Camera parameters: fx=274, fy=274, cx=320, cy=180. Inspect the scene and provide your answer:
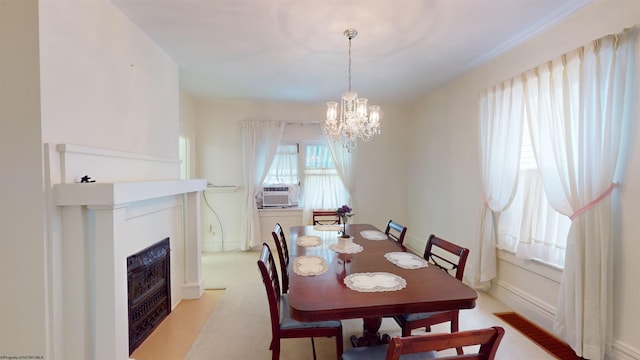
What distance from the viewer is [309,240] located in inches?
98.3

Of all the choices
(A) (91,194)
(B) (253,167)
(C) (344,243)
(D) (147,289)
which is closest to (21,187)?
(A) (91,194)

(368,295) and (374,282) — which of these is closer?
(368,295)

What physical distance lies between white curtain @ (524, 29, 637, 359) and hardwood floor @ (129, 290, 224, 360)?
2.85 metres

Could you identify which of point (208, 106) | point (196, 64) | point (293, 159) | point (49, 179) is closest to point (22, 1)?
point (49, 179)

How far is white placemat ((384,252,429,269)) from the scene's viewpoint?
6.02ft

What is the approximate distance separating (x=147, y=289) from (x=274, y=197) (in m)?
2.60

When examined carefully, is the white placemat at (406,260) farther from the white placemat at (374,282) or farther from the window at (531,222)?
the window at (531,222)

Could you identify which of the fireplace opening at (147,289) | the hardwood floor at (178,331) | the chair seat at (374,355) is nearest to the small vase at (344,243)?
the chair seat at (374,355)

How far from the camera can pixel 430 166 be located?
4277 millimetres

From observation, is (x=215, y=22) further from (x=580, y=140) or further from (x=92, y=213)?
(x=580, y=140)

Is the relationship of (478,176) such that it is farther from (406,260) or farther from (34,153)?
(34,153)

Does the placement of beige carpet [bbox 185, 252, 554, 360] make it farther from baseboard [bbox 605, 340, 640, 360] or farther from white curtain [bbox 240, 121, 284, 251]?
white curtain [bbox 240, 121, 284, 251]

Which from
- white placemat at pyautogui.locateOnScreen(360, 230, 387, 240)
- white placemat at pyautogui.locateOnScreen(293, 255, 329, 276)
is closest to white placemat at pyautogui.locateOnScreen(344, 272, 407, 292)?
white placemat at pyautogui.locateOnScreen(293, 255, 329, 276)

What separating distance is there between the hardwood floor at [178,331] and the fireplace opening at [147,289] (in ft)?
0.19
